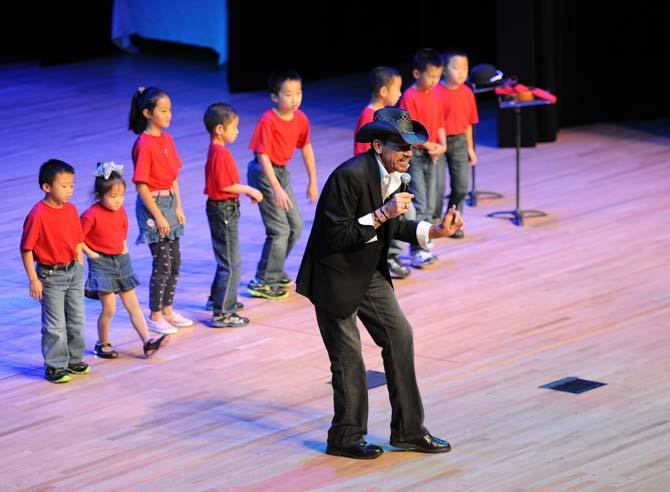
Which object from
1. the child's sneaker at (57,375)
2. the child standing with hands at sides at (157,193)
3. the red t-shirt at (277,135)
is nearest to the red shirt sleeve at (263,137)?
the red t-shirt at (277,135)

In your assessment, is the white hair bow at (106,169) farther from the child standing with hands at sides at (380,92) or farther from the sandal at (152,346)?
the child standing with hands at sides at (380,92)

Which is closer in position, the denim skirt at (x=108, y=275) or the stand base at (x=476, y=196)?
the denim skirt at (x=108, y=275)

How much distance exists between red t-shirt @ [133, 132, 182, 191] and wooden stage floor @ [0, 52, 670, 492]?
0.91 meters

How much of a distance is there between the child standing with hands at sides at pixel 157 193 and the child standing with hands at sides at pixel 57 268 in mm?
658

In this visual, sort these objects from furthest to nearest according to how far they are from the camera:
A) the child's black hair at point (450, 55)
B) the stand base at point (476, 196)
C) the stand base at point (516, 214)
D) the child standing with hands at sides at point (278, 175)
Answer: the stand base at point (476, 196)
the stand base at point (516, 214)
the child's black hair at point (450, 55)
the child standing with hands at sides at point (278, 175)

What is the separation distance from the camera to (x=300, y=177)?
11766mm

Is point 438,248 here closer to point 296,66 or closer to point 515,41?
point 515,41

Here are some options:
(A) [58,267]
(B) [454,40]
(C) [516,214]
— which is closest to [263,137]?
(A) [58,267]

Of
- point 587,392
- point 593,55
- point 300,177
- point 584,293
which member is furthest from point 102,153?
point 587,392

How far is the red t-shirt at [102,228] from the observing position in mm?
7188

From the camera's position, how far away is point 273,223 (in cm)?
845

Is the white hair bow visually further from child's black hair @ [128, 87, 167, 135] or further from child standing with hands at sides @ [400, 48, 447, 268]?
child standing with hands at sides @ [400, 48, 447, 268]

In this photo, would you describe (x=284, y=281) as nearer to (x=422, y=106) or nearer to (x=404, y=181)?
(x=422, y=106)

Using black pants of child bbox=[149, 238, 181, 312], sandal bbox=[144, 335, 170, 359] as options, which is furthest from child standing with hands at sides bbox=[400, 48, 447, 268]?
sandal bbox=[144, 335, 170, 359]
